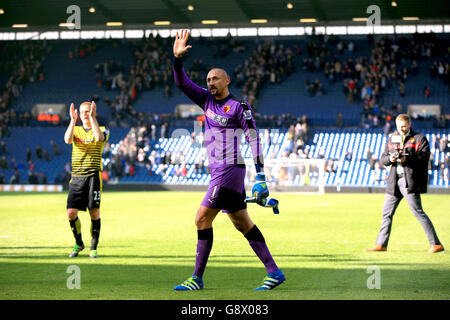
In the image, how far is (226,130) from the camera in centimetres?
901

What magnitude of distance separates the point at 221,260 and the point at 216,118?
384cm

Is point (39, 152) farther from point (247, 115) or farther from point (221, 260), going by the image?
point (247, 115)

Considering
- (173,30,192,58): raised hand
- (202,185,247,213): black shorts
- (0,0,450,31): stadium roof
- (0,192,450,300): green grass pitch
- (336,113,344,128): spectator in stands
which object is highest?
(0,0,450,31): stadium roof

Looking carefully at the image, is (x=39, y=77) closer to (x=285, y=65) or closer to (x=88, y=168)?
(x=285, y=65)

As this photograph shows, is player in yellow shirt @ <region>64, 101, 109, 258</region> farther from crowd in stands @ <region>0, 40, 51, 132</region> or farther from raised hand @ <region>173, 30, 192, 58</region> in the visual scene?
crowd in stands @ <region>0, 40, 51, 132</region>

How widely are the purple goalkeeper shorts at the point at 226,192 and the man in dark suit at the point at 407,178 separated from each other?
5143 millimetres

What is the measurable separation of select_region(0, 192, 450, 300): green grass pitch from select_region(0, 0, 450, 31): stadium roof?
33250mm

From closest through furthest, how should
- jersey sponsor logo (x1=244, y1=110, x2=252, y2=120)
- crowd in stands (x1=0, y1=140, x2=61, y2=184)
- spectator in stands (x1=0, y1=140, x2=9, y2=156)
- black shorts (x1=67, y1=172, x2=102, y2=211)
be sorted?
jersey sponsor logo (x1=244, y1=110, x2=252, y2=120), black shorts (x1=67, y1=172, x2=102, y2=211), crowd in stands (x1=0, y1=140, x2=61, y2=184), spectator in stands (x1=0, y1=140, x2=9, y2=156)

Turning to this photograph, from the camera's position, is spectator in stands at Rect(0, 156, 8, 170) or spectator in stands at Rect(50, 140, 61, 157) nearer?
spectator in stands at Rect(0, 156, 8, 170)

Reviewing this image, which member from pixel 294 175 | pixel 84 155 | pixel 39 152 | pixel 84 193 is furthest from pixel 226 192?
pixel 39 152

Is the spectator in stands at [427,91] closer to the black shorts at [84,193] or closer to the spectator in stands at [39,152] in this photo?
the spectator in stands at [39,152]

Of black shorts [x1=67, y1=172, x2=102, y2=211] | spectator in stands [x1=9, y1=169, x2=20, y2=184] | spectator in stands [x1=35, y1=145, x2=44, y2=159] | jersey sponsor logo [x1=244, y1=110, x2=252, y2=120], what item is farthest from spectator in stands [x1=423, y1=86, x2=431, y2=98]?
jersey sponsor logo [x1=244, y1=110, x2=252, y2=120]

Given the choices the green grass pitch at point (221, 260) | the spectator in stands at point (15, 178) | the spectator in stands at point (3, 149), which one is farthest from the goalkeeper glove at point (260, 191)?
the spectator in stands at point (3, 149)

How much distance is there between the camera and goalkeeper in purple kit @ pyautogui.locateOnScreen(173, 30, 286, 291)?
8.89m
